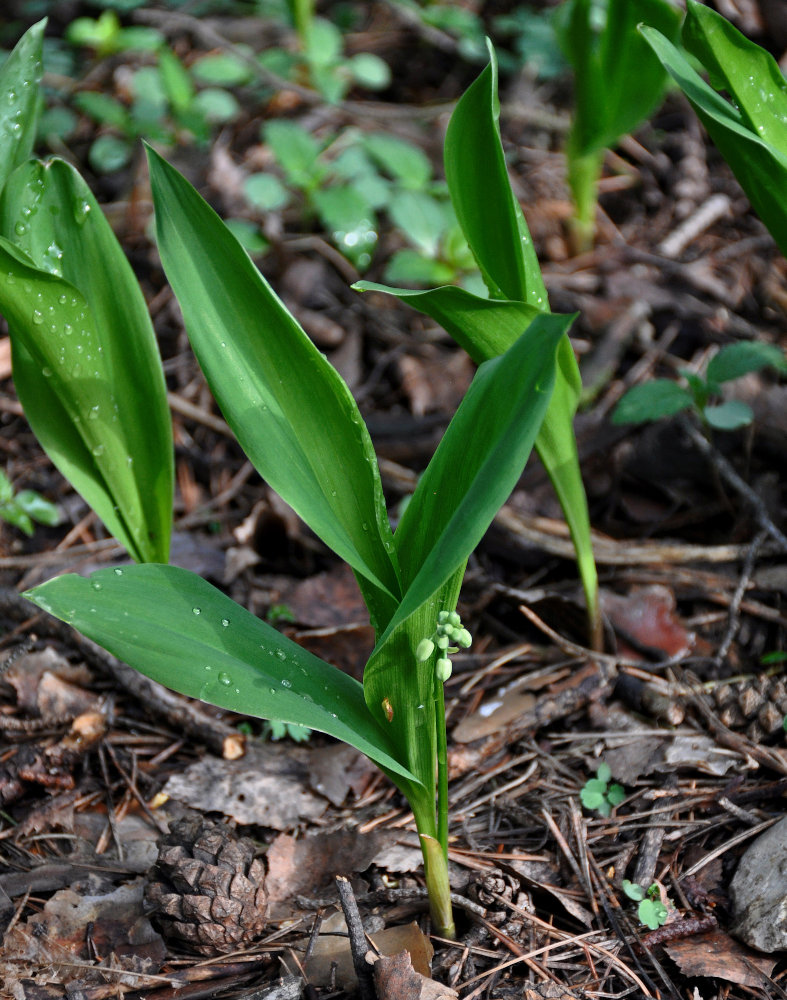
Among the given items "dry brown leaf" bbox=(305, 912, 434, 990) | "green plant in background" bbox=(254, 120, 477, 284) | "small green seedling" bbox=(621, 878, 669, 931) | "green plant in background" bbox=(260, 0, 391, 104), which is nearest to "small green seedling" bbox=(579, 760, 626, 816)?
"small green seedling" bbox=(621, 878, 669, 931)

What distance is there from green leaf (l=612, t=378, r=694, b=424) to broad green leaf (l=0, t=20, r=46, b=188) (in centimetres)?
113

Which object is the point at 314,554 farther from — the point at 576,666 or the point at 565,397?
the point at 565,397

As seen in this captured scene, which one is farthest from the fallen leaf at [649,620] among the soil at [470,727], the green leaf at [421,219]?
the green leaf at [421,219]

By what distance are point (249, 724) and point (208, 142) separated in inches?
90.3

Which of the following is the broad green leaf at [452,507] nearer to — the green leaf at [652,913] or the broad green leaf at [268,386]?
the broad green leaf at [268,386]

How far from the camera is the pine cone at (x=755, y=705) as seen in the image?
4.51 feet

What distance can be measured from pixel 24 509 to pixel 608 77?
1.71 metres

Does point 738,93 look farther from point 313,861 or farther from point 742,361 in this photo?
point 313,861

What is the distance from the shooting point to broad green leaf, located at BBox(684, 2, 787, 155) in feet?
3.95

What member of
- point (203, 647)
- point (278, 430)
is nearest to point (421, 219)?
point (278, 430)

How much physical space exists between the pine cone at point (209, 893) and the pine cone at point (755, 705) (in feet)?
2.67

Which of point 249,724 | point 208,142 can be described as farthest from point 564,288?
point 249,724

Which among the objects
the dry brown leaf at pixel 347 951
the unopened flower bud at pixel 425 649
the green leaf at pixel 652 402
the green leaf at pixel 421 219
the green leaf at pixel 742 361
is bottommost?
the dry brown leaf at pixel 347 951

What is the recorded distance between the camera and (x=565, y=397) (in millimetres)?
1331
